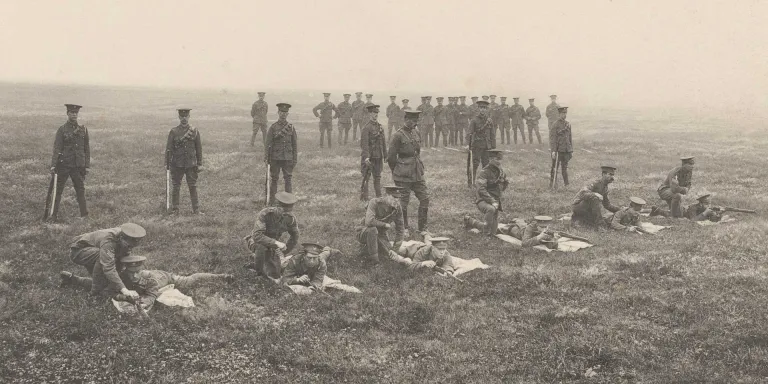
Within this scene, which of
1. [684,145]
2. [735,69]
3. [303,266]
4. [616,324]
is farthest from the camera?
[735,69]

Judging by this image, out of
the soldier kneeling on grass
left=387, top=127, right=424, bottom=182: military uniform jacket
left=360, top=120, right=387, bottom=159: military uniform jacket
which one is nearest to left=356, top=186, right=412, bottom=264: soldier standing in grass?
left=387, top=127, right=424, bottom=182: military uniform jacket

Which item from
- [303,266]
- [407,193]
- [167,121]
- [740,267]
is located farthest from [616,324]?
[167,121]

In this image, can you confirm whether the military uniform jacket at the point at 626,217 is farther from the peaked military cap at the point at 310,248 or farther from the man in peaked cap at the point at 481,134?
the peaked military cap at the point at 310,248

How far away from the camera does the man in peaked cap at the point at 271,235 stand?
30.7ft

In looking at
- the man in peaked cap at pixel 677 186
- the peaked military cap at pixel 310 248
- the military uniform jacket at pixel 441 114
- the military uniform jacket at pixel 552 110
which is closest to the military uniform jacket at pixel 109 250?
the peaked military cap at pixel 310 248

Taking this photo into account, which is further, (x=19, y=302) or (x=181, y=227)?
(x=181, y=227)

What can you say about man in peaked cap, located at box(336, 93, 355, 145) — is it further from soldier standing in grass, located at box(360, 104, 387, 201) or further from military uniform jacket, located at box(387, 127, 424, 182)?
military uniform jacket, located at box(387, 127, 424, 182)

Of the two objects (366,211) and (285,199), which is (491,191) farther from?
(285,199)

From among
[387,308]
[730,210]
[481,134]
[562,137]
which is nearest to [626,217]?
[730,210]

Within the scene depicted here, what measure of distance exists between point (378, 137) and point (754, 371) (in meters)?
9.83

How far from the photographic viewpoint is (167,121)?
1303 inches

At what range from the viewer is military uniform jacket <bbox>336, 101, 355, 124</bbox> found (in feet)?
85.3

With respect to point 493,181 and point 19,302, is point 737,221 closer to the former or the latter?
point 493,181

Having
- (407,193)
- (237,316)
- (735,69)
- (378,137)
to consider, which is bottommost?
(237,316)
